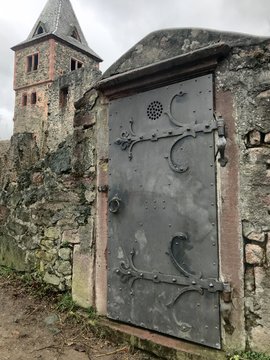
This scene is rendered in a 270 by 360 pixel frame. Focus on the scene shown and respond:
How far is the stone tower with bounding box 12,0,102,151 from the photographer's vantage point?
23.6 m

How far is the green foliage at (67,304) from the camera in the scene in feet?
11.5

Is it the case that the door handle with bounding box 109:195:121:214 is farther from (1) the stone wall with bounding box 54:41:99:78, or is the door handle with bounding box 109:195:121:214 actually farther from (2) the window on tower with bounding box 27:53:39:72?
(2) the window on tower with bounding box 27:53:39:72

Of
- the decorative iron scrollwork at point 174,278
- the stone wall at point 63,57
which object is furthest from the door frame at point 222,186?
the stone wall at point 63,57

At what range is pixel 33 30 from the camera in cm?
2669

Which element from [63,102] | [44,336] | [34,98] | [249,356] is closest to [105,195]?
[44,336]

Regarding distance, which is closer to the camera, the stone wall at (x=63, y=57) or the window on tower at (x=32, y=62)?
the stone wall at (x=63, y=57)

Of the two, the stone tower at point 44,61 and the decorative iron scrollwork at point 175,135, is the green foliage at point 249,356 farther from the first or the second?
the stone tower at point 44,61

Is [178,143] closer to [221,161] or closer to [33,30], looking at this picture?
[221,161]

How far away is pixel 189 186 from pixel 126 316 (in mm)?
1417

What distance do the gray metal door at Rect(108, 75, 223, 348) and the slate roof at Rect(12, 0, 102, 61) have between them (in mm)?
24720

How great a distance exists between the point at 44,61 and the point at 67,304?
24.1 meters

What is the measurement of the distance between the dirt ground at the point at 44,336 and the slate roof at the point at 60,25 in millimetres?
24888

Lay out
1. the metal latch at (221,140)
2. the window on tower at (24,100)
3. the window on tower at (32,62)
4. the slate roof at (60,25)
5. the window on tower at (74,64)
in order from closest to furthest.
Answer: the metal latch at (221,140), the window on tower at (24,100), the window on tower at (32,62), the slate roof at (60,25), the window on tower at (74,64)

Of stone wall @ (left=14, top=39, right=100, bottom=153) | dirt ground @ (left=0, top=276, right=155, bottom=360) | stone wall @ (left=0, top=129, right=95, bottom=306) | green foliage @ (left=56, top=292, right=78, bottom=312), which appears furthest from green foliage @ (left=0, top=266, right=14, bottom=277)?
stone wall @ (left=14, top=39, right=100, bottom=153)
